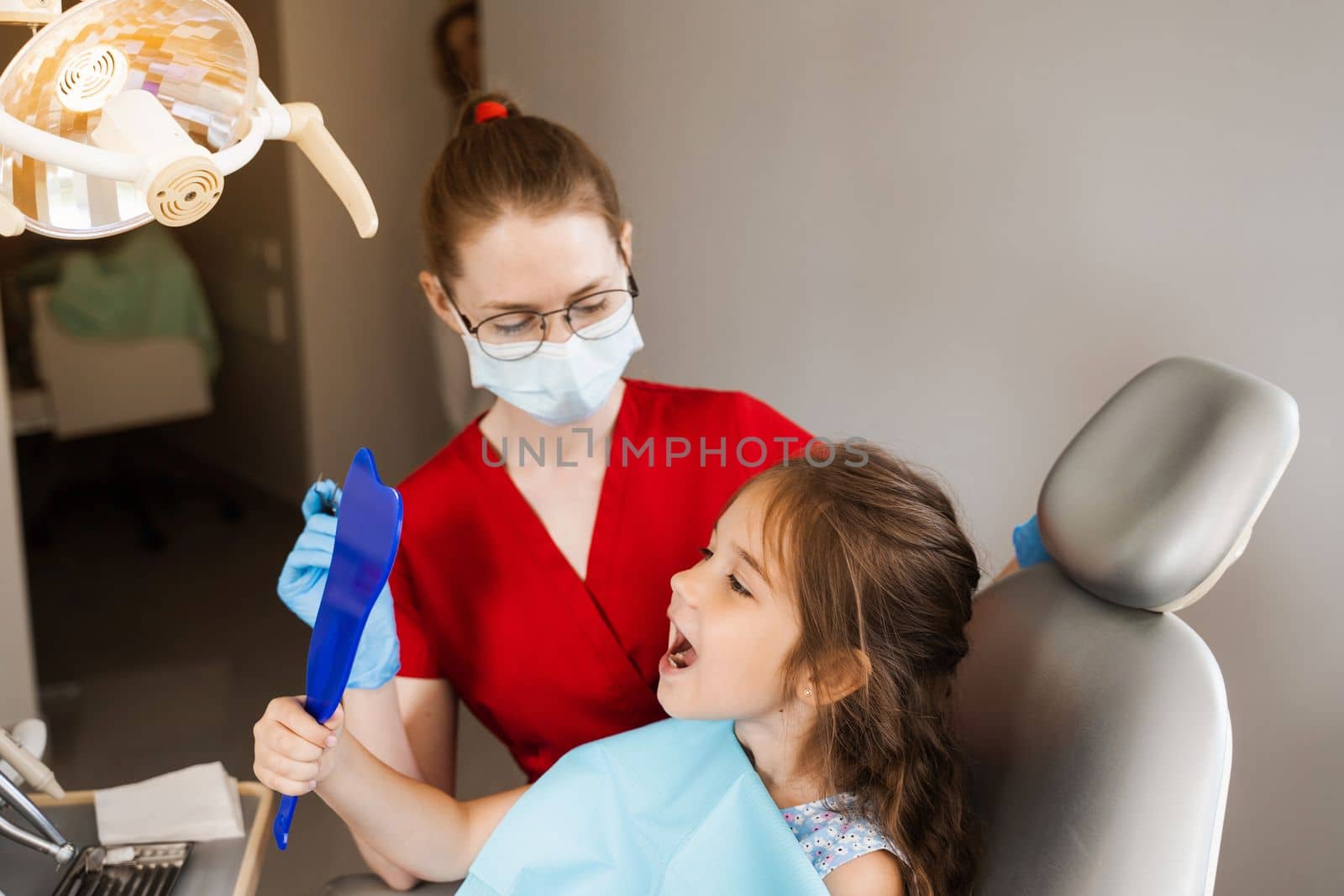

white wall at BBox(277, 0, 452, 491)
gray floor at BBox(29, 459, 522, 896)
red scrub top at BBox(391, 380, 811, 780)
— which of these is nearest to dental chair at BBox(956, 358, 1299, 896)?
red scrub top at BBox(391, 380, 811, 780)

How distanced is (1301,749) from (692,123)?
1523 mm

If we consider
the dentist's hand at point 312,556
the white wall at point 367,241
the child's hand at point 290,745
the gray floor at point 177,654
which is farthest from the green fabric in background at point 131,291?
the child's hand at point 290,745

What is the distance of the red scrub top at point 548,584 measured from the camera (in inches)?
55.3

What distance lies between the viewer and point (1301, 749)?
1540mm

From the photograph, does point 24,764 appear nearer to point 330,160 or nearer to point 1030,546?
point 330,160

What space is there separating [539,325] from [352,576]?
54 cm

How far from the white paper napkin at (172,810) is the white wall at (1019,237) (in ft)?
4.04

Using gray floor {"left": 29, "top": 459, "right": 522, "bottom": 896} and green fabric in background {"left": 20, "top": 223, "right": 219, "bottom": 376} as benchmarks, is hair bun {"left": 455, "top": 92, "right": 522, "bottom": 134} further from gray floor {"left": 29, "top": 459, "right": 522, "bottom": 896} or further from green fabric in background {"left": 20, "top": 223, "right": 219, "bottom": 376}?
green fabric in background {"left": 20, "top": 223, "right": 219, "bottom": 376}

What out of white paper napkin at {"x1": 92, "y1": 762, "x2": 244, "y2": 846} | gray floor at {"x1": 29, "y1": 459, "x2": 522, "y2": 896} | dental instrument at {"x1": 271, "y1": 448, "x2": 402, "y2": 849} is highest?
dental instrument at {"x1": 271, "y1": 448, "x2": 402, "y2": 849}

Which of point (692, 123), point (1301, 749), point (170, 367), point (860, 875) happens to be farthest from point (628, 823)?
point (170, 367)

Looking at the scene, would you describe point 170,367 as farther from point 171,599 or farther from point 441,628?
point 441,628

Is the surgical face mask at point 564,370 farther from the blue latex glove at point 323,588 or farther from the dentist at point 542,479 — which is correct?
the blue latex glove at point 323,588

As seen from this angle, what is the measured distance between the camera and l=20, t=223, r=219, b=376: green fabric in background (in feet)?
12.3

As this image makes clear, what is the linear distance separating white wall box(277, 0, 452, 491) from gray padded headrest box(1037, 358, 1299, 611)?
9.23 feet
